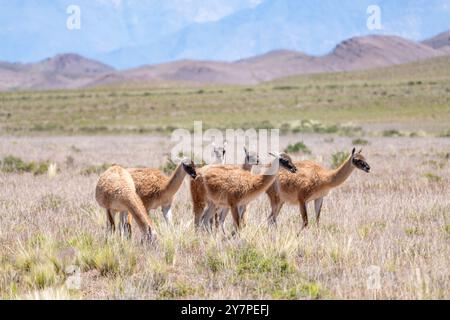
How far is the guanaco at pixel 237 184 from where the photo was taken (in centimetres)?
859

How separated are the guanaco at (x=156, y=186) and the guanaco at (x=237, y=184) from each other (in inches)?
21.3

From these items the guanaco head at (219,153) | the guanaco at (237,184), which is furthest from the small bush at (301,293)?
the guanaco head at (219,153)

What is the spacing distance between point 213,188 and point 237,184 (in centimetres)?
38

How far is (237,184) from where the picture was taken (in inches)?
340

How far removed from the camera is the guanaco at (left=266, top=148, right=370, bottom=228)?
30.2 ft

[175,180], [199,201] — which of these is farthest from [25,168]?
[175,180]

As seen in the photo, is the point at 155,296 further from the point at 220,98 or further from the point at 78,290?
the point at 220,98

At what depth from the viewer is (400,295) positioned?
576 cm

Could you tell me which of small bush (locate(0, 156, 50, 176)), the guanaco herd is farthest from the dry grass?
small bush (locate(0, 156, 50, 176))

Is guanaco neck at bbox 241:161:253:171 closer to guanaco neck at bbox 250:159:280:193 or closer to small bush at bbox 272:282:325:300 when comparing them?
guanaco neck at bbox 250:159:280:193

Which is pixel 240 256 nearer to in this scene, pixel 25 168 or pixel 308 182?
pixel 308 182
